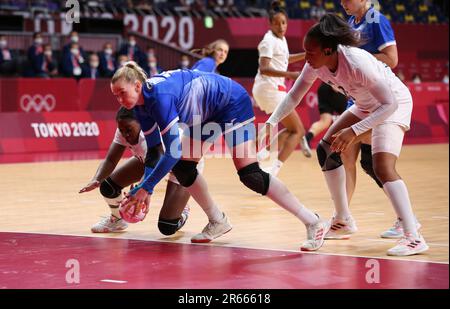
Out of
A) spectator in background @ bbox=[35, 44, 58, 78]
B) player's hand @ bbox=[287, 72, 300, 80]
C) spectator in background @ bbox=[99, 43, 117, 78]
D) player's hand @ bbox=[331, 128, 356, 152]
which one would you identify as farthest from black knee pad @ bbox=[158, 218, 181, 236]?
spectator in background @ bbox=[99, 43, 117, 78]

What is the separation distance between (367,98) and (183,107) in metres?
1.44

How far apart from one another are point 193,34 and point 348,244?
20.3 m

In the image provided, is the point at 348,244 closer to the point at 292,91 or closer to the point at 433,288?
the point at 292,91

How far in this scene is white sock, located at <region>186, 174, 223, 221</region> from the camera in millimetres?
7789

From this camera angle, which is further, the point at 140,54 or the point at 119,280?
the point at 140,54

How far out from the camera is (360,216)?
9.58 m

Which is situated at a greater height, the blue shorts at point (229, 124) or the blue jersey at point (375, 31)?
the blue jersey at point (375, 31)

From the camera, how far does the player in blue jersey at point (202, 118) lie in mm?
6914

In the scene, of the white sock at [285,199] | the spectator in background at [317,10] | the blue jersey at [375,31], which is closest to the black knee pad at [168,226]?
the white sock at [285,199]

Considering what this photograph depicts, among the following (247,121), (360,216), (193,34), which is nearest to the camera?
(247,121)

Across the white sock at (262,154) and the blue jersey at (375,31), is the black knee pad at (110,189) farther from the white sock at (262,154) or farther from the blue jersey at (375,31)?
the white sock at (262,154)

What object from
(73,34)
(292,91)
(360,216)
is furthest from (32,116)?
(292,91)

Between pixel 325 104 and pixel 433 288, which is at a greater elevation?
pixel 325 104

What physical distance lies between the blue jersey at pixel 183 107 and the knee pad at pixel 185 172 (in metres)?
0.28
